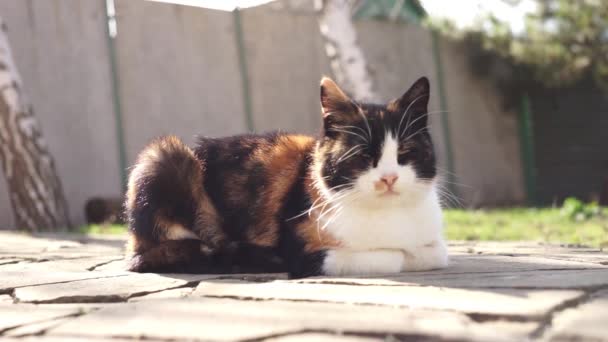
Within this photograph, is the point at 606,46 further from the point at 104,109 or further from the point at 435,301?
the point at 435,301

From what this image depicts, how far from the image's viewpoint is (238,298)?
2299 millimetres

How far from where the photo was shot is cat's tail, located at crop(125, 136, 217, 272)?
309cm

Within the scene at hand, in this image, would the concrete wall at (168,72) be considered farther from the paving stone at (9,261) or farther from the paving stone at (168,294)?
the paving stone at (168,294)

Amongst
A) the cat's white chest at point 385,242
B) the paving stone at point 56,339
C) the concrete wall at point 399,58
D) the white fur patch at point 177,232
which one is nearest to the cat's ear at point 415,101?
the cat's white chest at point 385,242

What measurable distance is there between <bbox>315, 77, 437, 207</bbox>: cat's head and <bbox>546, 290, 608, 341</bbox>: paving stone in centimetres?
95

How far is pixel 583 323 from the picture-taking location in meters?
1.71

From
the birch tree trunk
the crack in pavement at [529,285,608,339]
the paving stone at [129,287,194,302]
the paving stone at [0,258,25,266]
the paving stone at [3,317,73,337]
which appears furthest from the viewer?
the birch tree trunk

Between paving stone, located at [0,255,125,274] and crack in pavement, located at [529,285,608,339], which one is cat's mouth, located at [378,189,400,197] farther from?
paving stone, located at [0,255,125,274]

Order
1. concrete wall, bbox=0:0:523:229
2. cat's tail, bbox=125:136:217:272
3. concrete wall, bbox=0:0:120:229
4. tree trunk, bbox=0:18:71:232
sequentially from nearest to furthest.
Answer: cat's tail, bbox=125:136:217:272, tree trunk, bbox=0:18:71:232, concrete wall, bbox=0:0:120:229, concrete wall, bbox=0:0:523:229

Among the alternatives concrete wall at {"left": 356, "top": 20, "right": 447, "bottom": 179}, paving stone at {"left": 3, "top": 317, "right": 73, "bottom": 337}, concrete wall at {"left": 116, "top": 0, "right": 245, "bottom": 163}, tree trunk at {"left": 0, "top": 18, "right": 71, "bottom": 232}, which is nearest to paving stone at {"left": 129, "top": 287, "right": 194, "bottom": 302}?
paving stone at {"left": 3, "top": 317, "right": 73, "bottom": 337}

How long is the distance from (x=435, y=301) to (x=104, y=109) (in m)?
6.43

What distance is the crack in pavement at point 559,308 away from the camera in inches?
67.2

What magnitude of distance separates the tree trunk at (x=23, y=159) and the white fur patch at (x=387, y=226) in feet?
13.4

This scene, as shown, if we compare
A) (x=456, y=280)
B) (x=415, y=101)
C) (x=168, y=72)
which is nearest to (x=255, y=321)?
(x=456, y=280)
